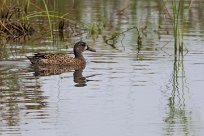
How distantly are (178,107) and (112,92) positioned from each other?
123 cm

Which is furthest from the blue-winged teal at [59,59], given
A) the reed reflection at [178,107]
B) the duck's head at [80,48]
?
the reed reflection at [178,107]

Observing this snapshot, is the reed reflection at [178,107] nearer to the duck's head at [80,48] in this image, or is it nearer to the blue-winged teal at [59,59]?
the blue-winged teal at [59,59]

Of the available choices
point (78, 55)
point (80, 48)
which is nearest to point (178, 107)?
point (78, 55)

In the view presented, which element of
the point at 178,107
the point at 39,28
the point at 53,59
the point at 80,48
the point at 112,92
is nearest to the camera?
the point at 178,107

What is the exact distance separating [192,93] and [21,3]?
910 centimetres

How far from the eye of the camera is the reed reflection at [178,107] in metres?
8.91

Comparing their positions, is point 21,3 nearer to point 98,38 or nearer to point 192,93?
point 98,38

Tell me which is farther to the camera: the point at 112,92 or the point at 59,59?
the point at 59,59

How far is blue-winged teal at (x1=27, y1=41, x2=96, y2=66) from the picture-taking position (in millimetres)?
13828

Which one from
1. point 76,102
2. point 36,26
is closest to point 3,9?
point 36,26

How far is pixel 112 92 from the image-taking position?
36.4 feet

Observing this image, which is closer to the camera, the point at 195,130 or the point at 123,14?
the point at 195,130

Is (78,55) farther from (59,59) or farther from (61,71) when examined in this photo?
(61,71)

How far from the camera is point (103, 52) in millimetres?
15383
